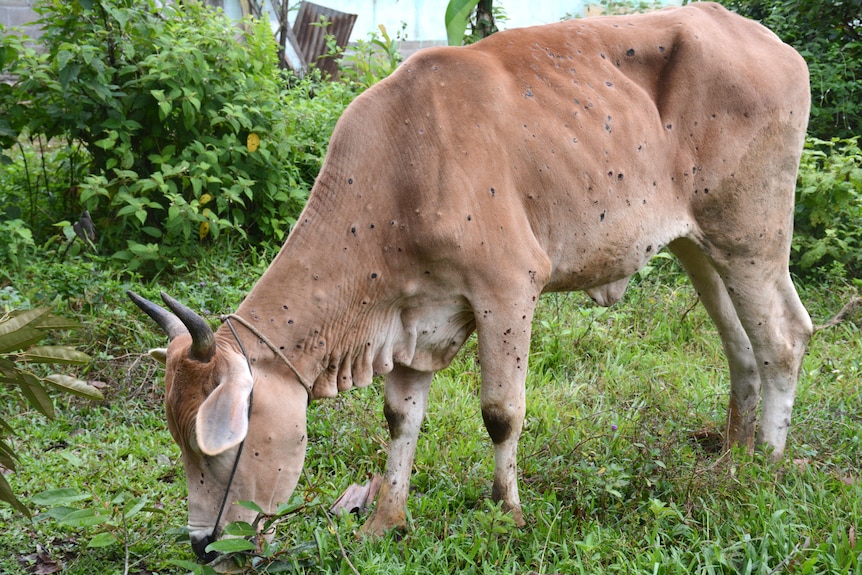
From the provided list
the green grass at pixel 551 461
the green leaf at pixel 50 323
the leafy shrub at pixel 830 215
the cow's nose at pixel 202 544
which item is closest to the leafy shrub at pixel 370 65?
the green grass at pixel 551 461

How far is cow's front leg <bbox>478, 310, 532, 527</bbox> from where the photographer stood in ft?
10.7

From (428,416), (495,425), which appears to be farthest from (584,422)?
(495,425)

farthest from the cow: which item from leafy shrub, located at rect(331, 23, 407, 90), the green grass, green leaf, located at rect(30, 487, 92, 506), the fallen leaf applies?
leafy shrub, located at rect(331, 23, 407, 90)

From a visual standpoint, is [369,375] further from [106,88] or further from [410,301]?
[106,88]

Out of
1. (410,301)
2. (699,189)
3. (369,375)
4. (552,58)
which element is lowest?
(369,375)

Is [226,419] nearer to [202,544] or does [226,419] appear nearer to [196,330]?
[196,330]

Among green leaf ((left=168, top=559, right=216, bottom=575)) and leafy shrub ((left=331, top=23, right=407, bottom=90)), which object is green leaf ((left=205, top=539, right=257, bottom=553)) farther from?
leafy shrub ((left=331, top=23, right=407, bottom=90))

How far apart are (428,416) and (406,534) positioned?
1070 mm

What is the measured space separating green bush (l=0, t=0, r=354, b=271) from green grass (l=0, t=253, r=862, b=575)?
18.9 inches

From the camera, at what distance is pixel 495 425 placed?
11.1ft

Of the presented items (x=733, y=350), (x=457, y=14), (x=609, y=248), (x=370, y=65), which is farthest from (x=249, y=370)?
(x=370, y=65)

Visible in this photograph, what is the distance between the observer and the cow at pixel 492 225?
10.1 feet

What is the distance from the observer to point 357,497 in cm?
388

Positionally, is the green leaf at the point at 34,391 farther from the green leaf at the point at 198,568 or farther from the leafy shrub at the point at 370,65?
the leafy shrub at the point at 370,65
